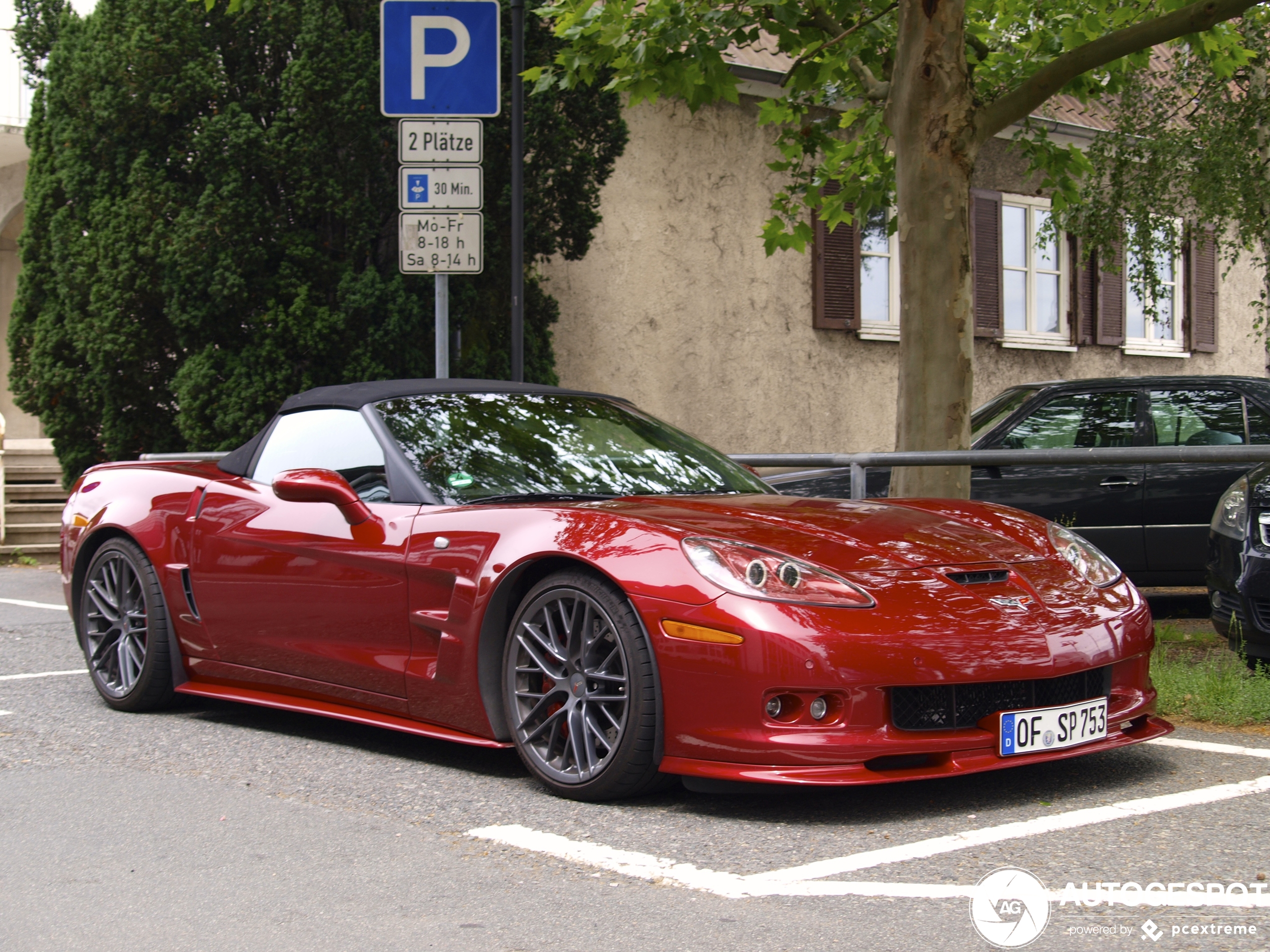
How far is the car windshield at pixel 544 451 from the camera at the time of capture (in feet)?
17.2

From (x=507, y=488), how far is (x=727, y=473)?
1003 mm

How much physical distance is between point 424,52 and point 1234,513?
4514 millimetres

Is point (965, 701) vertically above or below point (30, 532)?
above

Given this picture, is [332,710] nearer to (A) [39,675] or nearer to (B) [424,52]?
(A) [39,675]

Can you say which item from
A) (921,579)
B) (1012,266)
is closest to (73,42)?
(921,579)

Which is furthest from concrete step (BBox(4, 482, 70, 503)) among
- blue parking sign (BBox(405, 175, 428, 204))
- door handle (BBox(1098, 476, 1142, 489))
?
door handle (BBox(1098, 476, 1142, 489))

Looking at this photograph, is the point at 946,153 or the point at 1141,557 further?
the point at 1141,557

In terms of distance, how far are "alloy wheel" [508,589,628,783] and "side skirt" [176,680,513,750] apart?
19 centimetres

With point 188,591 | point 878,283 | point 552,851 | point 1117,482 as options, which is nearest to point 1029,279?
point 878,283

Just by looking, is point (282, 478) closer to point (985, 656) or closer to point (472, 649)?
point (472, 649)

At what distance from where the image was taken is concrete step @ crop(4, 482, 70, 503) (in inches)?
581

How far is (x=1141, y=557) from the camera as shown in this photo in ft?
28.8

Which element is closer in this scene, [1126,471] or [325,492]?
[325,492]

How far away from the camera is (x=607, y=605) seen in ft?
14.4
